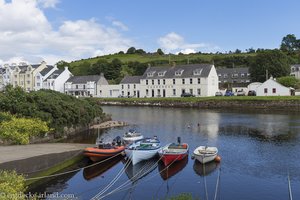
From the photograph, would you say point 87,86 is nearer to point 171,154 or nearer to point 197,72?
point 197,72

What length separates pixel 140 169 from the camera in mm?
28406

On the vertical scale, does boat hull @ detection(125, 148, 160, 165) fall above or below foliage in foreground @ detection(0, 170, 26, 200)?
below

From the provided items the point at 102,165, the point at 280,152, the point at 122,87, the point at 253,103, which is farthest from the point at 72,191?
the point at 122,87

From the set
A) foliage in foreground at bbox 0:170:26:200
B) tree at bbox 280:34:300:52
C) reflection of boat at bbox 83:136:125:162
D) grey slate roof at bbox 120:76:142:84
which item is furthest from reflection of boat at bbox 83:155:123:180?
tree at bbox 280:34:300:52

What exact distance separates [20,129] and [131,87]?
288 feet

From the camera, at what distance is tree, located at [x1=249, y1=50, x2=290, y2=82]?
111062 mm

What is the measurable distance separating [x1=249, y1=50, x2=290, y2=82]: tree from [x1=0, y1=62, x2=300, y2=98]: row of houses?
16.3ft

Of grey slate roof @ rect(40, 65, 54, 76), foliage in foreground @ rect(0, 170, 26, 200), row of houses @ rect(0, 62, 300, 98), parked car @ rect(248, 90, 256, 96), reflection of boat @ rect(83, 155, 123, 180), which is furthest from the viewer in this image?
grey slate roof @ rect(40, 65, 54, 76)

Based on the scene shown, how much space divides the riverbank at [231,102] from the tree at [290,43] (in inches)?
4278

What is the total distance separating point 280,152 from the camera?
110 feet

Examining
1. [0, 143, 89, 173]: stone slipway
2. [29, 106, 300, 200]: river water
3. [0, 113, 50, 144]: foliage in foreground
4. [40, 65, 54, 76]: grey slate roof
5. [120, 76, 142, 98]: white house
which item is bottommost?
[29, 106, 300, 200]: river water

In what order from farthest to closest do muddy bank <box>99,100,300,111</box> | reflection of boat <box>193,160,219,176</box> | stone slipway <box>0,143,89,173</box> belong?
muddy bank <box>99,100,300,111</box>
reflection of boat <box>193,160,219,176</box>
stone slipway <box>0,143,89,173</box>

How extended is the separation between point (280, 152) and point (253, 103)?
180 feet

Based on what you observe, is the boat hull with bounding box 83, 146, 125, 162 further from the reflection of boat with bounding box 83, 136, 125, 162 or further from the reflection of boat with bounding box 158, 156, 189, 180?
the reflection of boat with bounding box 158, 156, 189, 180
